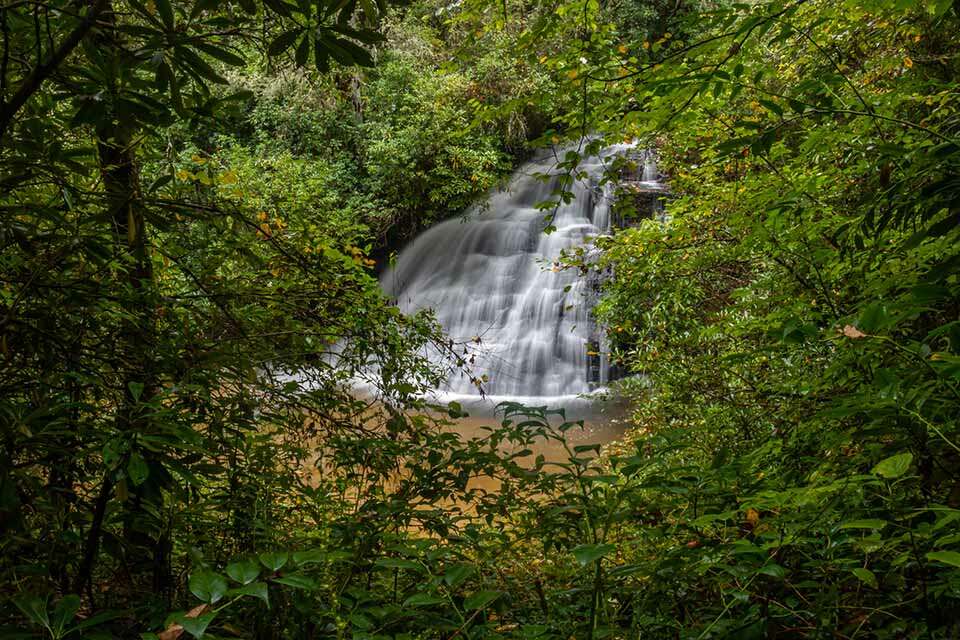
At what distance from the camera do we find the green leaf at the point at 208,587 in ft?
2.77

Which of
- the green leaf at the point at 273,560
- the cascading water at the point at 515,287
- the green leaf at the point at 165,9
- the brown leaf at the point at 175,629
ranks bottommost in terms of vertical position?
the brown leaf at the point at 175,629

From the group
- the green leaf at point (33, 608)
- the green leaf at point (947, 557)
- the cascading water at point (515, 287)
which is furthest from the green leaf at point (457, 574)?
the cascading water at point (515, 287)

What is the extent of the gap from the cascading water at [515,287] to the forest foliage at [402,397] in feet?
17.1

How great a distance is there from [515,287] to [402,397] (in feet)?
27.9

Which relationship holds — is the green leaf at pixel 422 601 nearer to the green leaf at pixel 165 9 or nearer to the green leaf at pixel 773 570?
the green leaf at pixel 773 570

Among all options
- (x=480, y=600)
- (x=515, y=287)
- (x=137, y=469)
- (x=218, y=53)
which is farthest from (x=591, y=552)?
(x=515, y=287)

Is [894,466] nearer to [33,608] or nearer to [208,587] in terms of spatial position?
[208,587]

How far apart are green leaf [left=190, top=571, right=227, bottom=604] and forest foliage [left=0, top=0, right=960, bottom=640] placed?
0.01 meters

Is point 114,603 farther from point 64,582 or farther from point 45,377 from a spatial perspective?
point 45,377

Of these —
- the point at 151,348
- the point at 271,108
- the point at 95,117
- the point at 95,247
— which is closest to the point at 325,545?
the point at 151,348

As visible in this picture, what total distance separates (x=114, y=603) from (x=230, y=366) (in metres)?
0.78

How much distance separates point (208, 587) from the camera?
2.86ft

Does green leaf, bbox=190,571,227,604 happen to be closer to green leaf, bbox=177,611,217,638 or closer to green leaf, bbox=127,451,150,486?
green leaf, bbox=177,611,217,638

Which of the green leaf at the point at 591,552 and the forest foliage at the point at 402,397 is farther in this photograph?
the forest foliage at the point at 402,397
